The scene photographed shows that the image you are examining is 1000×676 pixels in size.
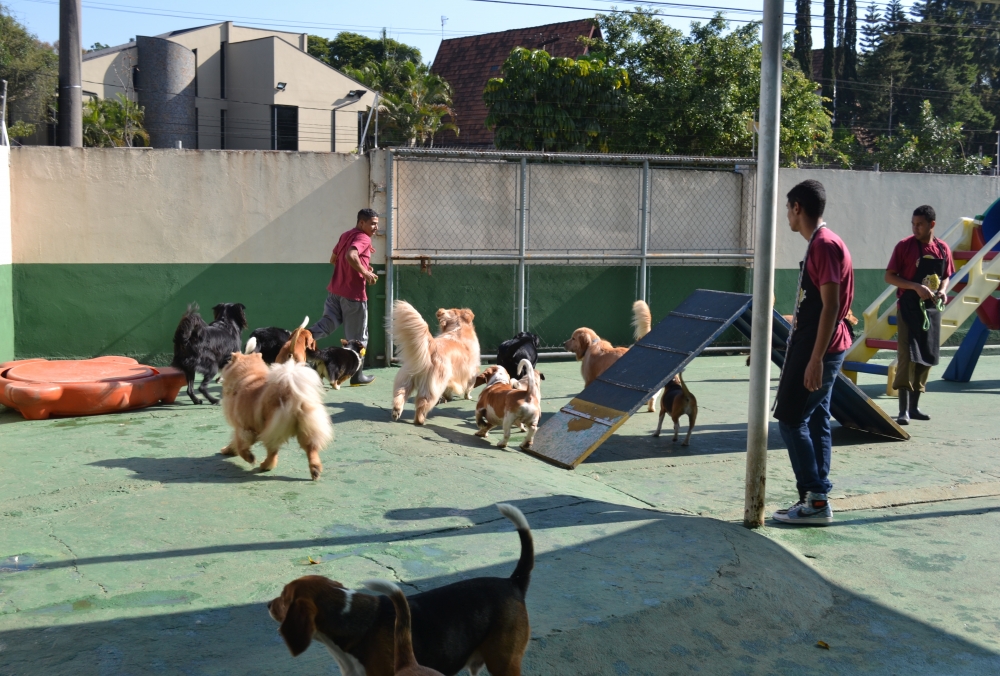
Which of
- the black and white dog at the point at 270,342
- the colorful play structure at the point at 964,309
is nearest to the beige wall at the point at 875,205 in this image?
the colorful play structure at the point at 964,309

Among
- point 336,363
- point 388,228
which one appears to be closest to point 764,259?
point 336,363

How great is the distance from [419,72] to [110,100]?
42.0 feet

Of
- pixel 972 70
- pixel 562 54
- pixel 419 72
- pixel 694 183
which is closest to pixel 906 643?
pixel 694 183

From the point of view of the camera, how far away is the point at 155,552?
4.47 m

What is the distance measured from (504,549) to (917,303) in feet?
19.2

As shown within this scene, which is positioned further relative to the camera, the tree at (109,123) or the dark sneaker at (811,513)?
the tree at (109,123)

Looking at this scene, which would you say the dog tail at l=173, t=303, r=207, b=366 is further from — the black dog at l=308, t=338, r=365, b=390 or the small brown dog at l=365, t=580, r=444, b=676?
the small brown dog at l=365, t=580, r=444, b=676

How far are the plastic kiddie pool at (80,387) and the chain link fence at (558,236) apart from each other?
3317 millimetres

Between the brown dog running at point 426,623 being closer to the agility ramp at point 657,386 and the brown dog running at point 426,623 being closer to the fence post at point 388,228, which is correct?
the agility ramp at point 657,386

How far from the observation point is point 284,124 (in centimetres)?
3500

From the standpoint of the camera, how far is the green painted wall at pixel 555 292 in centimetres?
1137

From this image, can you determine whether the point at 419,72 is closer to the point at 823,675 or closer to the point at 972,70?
the point at 972,70

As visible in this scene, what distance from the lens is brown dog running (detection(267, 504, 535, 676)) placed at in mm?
2830

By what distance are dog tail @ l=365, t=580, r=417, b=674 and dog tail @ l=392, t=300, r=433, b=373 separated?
204 inches
